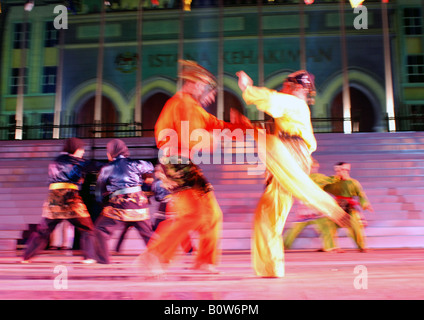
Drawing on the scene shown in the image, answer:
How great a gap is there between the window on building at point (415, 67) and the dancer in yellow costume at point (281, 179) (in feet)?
38.4

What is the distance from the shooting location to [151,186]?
6.41m

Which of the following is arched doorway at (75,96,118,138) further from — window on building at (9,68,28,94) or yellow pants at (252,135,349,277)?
yellow pants at (252,135,349,277)

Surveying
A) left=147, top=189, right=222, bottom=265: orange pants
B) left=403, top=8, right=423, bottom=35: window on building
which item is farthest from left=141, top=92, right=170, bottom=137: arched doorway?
left=147, top=189, right=222, bottom=265: orange pants

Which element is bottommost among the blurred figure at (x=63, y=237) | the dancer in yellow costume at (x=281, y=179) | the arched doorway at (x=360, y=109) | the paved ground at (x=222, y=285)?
the paved ground at (x=222, y=285)

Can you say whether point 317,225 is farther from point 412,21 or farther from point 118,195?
point 412,21

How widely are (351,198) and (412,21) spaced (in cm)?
988

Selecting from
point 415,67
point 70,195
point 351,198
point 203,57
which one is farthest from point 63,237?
point 415,67

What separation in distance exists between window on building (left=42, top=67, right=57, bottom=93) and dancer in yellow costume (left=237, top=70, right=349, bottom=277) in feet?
40.7

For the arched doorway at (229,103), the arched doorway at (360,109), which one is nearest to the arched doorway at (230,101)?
the arched doorway at (229,103)

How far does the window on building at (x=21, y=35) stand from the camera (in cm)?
1438

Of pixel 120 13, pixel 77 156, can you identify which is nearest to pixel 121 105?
pixel 120 13

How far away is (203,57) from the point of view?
13.8 meters

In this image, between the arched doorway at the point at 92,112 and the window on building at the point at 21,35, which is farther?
the window on building at the point at 21,35

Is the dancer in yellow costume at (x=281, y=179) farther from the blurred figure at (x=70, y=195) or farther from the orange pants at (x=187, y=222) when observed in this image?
the blurred figure at (x=70, y=195)
